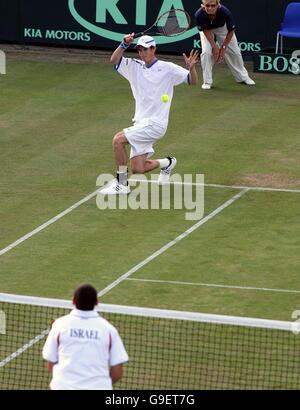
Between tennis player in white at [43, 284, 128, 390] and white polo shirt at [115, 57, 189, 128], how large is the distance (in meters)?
10.1

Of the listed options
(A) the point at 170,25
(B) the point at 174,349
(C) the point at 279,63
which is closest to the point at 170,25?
(A) the point at 170,25

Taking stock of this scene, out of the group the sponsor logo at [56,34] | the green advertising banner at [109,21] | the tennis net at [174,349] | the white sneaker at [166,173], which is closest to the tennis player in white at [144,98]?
the white sneaker at [166,173]

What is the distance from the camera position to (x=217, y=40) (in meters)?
30.4

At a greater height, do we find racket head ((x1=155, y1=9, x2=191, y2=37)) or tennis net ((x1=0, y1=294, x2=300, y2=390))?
racket head ((x1=155, y1=9, x2=191, y2=37))

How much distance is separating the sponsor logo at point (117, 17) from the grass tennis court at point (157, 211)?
4.34 feet

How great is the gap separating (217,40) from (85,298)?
18665mm

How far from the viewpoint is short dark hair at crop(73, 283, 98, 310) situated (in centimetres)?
1245

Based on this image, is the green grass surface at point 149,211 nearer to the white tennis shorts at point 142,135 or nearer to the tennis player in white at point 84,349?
the white tennis shorts at point 142,135

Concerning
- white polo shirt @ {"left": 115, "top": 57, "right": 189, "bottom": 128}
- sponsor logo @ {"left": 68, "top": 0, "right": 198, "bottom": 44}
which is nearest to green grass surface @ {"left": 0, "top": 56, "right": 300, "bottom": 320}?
sponsor logo @ {"left": 68, "top": 0, "right": 198, "bottom": 44}

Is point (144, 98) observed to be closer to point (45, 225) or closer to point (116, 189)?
point (116, 189)

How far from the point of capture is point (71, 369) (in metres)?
12.4

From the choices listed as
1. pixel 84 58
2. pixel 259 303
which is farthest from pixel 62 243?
pixel 84 58

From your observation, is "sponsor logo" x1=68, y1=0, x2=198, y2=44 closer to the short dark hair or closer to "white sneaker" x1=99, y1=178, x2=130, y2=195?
"white sneaker" x1=99, y1=178, x2=130, y2=195

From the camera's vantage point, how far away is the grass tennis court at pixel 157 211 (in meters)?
18.1
